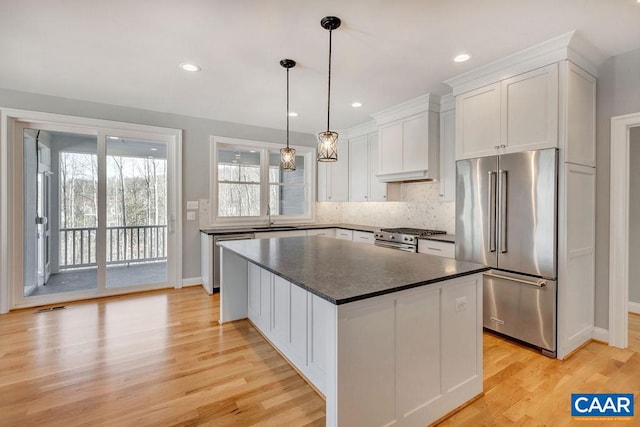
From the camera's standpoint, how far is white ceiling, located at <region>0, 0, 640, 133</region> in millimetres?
2031

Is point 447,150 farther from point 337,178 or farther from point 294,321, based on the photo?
point 294,321

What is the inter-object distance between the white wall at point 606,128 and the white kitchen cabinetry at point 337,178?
3.36 m

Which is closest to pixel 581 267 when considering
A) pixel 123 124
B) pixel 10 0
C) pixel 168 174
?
pixel 10 0

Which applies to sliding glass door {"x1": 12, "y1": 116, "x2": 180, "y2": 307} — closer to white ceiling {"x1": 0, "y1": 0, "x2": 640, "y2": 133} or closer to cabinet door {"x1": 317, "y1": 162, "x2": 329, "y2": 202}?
white ceiling {"x1": 0, "y1": 0, "x2": 640, "y2": 133}

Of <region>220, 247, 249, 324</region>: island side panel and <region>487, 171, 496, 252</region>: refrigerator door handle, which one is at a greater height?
<region>487, 171, 496, 252</region>: refrigerator door handle

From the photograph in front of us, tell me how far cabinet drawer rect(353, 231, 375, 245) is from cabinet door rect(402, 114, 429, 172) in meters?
1.12

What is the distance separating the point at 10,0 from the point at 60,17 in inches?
9.7

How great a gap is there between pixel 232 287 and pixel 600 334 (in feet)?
11.8

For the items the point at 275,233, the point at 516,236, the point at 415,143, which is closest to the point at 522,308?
the point at 516,236

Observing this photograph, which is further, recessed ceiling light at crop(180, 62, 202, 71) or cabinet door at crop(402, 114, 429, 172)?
cabinet door at crop(402, 114, 429, 172)

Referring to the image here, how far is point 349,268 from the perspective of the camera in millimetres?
1920

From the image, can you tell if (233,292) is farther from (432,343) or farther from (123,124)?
(123,124)

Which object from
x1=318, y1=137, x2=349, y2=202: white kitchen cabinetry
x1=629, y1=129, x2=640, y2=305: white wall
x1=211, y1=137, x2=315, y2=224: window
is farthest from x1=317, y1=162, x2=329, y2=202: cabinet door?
x1=629, y1=129, x2=640, y2=305: white wall

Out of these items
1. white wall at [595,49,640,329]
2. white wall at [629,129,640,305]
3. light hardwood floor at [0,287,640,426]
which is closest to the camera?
light hardwood floor at [0,287,640,426]
